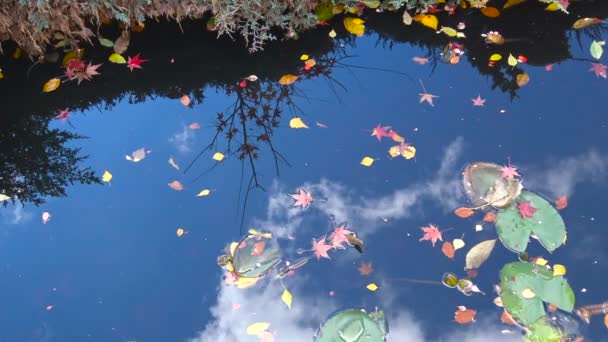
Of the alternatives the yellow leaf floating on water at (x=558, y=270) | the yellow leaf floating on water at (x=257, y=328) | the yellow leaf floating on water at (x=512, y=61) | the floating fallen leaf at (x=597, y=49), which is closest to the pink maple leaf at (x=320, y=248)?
the yellow leaf floating on water at (x=257, y=328)

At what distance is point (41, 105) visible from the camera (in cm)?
361

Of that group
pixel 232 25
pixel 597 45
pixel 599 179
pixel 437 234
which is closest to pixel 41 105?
pixel 232 25

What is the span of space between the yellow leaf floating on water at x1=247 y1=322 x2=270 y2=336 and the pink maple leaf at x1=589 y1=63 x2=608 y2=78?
2712 millimetres

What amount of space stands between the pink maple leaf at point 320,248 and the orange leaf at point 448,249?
596 millimetres

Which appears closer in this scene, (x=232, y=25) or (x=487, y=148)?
(x=487, y=148)

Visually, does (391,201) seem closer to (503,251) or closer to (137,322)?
(503,251)

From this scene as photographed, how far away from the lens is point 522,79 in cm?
358

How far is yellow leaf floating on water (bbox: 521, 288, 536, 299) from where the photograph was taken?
2609 mm

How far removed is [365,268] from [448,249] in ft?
1.46

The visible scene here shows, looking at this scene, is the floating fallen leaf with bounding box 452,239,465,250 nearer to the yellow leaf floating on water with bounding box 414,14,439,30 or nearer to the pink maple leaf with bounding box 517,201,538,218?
the pink maple leaf with bounding box 517,201,538,218

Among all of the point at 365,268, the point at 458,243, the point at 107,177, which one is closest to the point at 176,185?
the point at 107,177

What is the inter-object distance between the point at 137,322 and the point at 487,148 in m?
2.19

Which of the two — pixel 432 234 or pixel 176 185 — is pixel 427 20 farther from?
pixel 176 185

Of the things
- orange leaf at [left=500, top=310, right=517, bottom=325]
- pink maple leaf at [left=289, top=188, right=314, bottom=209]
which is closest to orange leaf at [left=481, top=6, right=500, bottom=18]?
pink maple leaf at [left=289, top=188, right=314, bottom=209]
